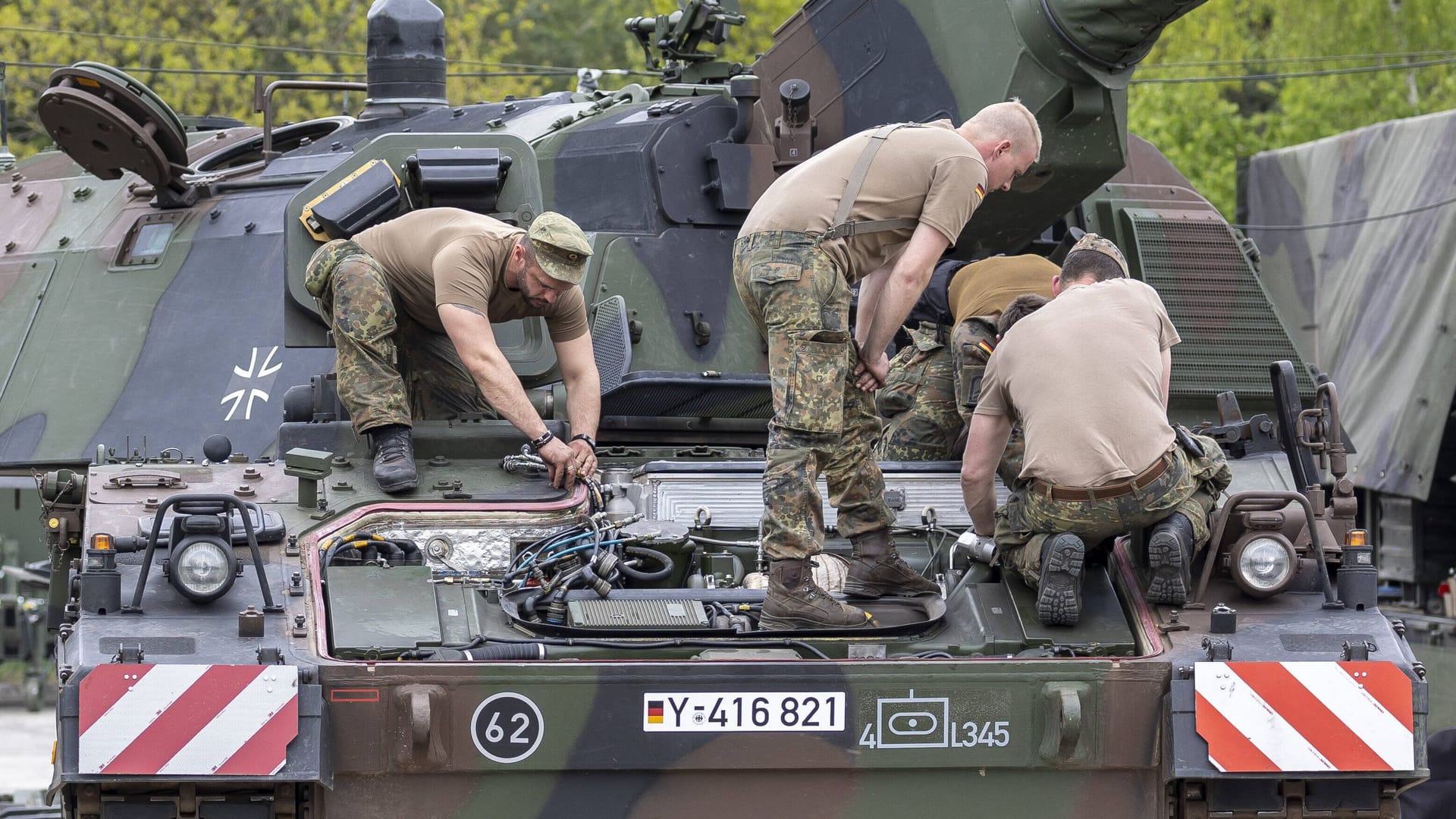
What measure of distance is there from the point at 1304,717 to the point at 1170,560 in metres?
0.56

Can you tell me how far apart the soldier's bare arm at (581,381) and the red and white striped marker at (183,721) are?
1851 mm

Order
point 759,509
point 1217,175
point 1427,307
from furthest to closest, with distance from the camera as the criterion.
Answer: point 1217,175 < point 1427,307 < point 759,509

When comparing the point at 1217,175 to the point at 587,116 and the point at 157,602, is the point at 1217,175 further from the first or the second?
the point at 157,602

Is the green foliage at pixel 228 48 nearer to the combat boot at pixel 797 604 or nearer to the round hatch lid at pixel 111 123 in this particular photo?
the round hatch lid at pixel 111 123

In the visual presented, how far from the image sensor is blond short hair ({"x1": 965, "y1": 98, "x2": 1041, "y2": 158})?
6.45 metres

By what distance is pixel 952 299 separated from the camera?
7.77 metres

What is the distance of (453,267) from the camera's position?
22.3 ft

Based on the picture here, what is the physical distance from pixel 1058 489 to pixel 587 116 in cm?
372

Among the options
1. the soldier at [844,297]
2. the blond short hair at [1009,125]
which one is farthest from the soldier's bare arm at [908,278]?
the blond short hair at [1009,125]

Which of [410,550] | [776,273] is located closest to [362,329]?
[410,550]

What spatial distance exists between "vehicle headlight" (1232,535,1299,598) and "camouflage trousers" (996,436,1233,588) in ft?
0.39

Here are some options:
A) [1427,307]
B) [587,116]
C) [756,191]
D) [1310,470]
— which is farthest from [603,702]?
[1427,307]

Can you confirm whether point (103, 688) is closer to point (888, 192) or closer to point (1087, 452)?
point (888, 192)

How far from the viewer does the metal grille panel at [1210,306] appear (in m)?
9.34
